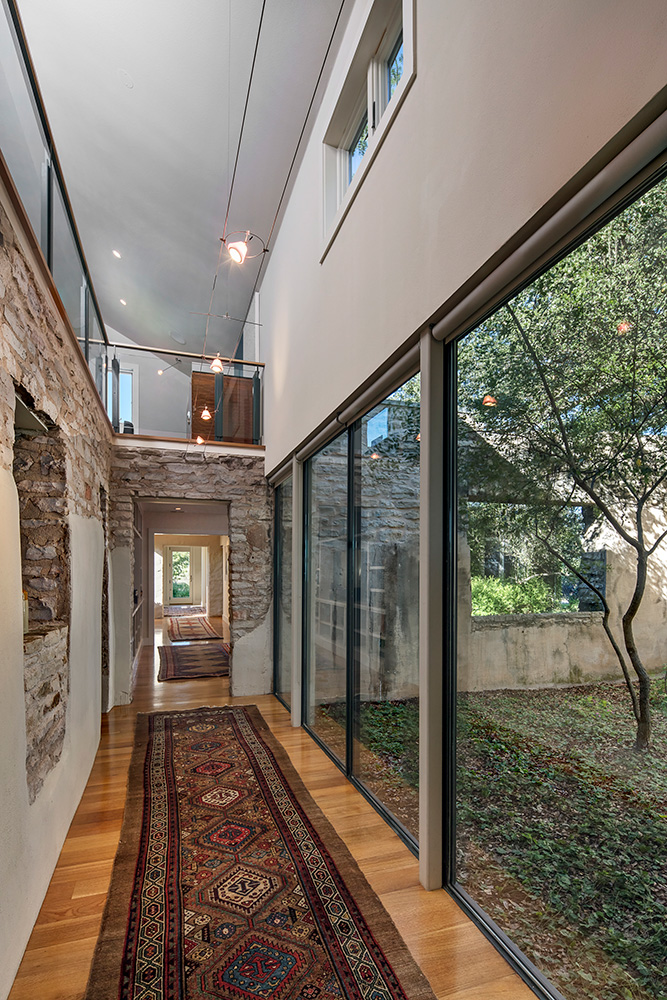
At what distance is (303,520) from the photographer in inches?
184

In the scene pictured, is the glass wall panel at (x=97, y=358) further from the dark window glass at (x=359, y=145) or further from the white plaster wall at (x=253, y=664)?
the white plaster wall at (x=253, y=664)

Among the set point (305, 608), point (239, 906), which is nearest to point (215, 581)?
point (305, 608)

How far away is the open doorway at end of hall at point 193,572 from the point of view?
13.7 metres

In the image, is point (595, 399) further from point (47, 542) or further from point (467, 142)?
point (47, 542)

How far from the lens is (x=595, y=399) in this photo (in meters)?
1.51

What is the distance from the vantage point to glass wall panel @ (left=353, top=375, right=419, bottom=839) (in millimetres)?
2635

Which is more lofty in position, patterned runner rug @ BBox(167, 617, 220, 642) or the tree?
the tree

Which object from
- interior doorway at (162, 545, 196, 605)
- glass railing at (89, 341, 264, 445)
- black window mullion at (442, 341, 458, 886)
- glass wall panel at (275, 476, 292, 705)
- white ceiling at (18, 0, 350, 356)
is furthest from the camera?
interior doorway at (162, 545, 196, 605)

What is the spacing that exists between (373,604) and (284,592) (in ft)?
8.69

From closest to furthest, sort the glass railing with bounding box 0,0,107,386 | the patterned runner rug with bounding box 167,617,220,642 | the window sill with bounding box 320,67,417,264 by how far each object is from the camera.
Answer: the glass railing with bounding box 0,0,107,386 → the window sill with bounding box 320,67,417,264 → the patterned runner rug with bounding box 167,617,220,642

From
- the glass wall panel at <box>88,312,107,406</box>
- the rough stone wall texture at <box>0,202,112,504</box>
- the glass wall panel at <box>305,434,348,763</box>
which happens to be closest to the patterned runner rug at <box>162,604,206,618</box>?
the glass wall panel at <box>88,312,107,406</box>

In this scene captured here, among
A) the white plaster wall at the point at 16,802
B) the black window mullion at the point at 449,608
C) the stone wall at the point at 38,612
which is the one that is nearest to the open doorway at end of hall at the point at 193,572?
the stone wall at the point at 38,612

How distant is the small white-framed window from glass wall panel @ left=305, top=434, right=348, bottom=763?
1.64 m

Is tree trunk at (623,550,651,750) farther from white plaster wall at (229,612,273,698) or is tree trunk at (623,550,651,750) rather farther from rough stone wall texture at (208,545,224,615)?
rough stone wall texture at (208,545,224,615)
